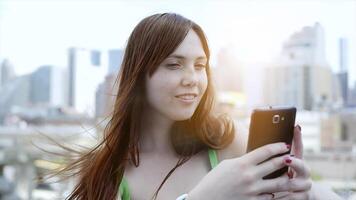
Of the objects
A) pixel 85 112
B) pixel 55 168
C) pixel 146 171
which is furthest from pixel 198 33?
pixel 85 112

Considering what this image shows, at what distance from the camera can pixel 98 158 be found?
446 millimetres

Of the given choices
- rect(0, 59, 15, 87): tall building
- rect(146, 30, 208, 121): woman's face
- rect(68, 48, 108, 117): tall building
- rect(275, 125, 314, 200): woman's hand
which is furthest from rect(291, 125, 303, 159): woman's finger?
rect(0, 59, 15, 87): tall building

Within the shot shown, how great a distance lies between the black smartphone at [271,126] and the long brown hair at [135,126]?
0.32 feet

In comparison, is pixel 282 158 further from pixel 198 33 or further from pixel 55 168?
pixel 55 168

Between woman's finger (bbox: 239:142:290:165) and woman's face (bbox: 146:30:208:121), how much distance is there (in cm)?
11

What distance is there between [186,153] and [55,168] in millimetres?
199

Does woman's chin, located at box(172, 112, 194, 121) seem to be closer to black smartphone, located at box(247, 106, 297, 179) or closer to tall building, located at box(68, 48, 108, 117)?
black smartphone, located at box(247, 106, 297, 179)

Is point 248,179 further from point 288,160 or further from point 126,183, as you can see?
point 126,183

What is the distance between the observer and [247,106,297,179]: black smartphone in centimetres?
33

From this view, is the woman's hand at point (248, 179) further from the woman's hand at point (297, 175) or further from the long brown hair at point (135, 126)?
the long brown hair at point (135, 126)

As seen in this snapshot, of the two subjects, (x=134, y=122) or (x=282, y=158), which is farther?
(x=134, y=122)

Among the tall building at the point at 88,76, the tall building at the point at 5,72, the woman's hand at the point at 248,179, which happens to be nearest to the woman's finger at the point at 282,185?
the woman's hand at the point at 248,179

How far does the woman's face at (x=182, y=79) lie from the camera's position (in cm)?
39

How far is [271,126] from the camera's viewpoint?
33 cm
